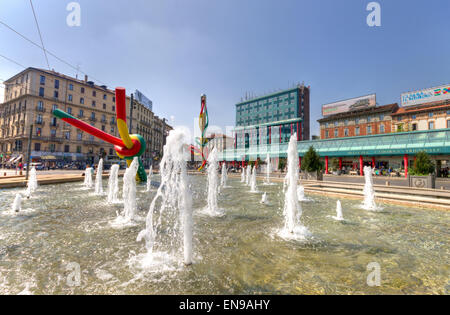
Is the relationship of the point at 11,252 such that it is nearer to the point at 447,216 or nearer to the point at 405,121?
the point at 447,216

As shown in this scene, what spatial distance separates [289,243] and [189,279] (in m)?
2.77

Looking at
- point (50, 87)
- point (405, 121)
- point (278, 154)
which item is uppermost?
point (50, 87)

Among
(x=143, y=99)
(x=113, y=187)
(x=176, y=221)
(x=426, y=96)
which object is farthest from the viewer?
(x=143, y=99)

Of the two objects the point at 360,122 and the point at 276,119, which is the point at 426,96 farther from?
the point at 276,119

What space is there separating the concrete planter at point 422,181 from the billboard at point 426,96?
122ft

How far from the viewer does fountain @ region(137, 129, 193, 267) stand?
390 cm

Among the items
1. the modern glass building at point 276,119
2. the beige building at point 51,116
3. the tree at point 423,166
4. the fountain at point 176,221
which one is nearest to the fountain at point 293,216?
the fountain at point 176,221

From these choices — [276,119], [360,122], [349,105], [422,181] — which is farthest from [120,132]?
[276,119]

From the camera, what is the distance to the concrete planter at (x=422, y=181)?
1399 centimetres

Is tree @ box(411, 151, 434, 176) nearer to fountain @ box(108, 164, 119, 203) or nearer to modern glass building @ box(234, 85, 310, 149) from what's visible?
fountain @ box(108, 164, 119, 203)

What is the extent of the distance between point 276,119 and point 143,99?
46.0m

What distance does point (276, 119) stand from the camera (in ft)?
229

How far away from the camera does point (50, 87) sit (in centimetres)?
4131
